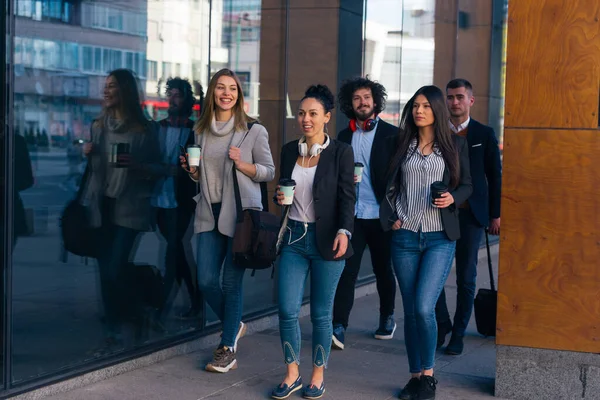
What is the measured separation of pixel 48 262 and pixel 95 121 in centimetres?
94

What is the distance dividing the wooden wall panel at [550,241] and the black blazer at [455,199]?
26cm

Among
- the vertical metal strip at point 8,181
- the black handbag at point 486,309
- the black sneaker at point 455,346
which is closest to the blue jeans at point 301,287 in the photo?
the vertical metal strip at point 8,181

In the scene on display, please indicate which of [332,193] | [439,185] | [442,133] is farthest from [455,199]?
[332,193]

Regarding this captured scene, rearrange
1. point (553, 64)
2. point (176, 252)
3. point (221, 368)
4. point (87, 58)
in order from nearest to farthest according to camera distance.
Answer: point (553, 64), point (87, 58), point (221, 368), point (176, 252)

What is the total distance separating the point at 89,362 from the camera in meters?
6.02

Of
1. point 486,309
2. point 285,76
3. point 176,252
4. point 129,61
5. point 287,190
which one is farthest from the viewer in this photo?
point 285,76

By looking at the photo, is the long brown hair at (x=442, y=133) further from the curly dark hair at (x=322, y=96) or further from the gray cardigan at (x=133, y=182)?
the gray cardigan at (x=133, y=182)

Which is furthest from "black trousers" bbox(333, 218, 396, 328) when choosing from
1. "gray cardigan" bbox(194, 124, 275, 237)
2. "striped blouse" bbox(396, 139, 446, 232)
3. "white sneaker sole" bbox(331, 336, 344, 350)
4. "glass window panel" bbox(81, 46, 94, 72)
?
"glass window panel" bbox(81, 46, 94, 72)

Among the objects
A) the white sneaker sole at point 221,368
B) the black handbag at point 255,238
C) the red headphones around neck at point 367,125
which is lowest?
the white sneaker sole at point 221,368

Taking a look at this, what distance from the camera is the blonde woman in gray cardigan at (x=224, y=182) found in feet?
20.5

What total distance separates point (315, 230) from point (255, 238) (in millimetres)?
553

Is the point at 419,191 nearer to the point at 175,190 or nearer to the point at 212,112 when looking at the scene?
the point at 212,112

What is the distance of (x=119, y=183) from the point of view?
620cm

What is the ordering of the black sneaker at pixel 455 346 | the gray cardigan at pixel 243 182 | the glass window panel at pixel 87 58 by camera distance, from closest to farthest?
the glass window panel at pixel 87 58, the gray cardigan at pixel 243 182, the black sneaker at pixel 455 346
